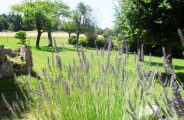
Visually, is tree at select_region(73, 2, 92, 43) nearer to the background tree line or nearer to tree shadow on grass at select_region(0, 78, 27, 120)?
the background tree line

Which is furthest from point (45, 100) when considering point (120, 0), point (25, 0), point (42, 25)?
point (25, 0)

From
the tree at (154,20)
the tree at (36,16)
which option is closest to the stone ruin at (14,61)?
the tree at (154,20)

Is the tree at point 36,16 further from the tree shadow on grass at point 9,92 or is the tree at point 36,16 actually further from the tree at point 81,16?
the tree shadow on grass at point 9,92

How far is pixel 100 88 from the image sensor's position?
12.9 feet

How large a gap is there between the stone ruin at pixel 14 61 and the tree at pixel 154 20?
5338mm

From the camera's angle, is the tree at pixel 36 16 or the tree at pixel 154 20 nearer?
the tree at pixel 154 20

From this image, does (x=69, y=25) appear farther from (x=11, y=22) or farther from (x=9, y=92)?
(x=9, y=92)

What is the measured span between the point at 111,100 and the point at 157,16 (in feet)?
46.2

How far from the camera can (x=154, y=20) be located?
17.5 m

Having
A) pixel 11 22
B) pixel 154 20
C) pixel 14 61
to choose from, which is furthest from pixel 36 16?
pixel 11 22

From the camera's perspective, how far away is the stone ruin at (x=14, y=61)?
13.7 metres

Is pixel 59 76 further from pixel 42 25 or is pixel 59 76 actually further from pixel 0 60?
pixel 42 25

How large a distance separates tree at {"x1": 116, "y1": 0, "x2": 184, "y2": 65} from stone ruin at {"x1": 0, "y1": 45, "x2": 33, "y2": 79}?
5.34m

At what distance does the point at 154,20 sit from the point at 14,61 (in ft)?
21.8
